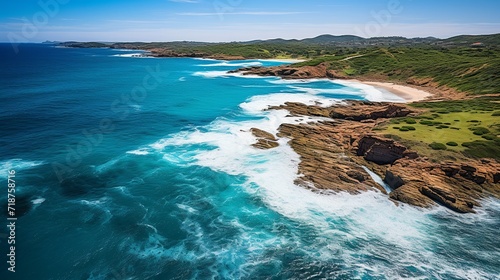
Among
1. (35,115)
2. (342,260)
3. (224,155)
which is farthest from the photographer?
(35,115)

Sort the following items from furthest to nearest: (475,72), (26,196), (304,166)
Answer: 1. (475,72)
2. (304,166)
3. (26,196)

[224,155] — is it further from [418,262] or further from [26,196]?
[418,262]

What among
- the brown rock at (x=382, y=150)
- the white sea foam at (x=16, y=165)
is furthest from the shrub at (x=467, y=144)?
the white sea foam at (x=16, y=165)

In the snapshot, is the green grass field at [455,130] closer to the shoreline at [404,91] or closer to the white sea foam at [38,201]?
the shoreline at [404,91]

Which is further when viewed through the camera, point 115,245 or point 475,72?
point 475,72

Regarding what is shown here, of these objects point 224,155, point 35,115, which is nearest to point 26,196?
point 224,155

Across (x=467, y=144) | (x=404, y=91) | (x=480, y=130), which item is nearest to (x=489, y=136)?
(x=480, y=130)

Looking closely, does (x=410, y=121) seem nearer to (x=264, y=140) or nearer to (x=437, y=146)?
(x=437, y=146)
